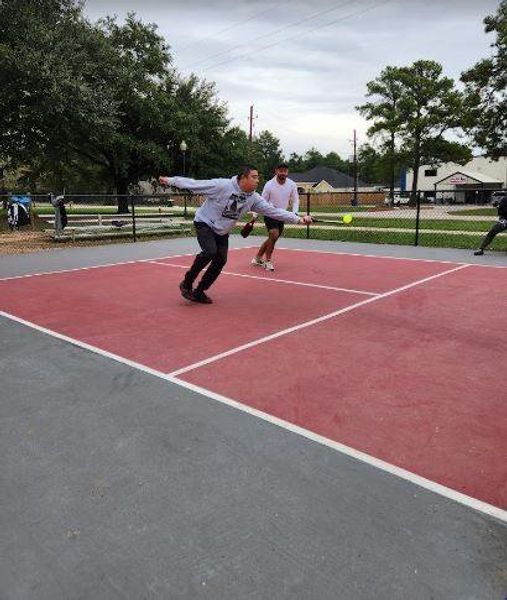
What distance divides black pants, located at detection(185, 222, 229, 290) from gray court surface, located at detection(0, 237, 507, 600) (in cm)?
331

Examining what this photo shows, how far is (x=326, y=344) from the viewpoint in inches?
209

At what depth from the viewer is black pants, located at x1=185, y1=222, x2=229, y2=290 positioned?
6875mm

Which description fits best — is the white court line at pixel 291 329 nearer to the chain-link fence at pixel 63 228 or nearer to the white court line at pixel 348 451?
the white court line at pixel 348 451

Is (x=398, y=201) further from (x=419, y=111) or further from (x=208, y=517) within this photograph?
(x=208, y=517)

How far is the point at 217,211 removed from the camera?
689 centimetres

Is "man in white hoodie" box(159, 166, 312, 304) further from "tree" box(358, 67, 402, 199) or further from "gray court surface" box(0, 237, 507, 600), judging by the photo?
"tree" box(358, 67, 402, 199)

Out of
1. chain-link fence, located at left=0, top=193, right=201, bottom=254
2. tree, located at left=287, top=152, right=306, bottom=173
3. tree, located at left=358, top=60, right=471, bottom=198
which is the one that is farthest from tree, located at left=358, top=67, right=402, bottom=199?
tree, located at left=287, top=152, right=306, bottom=173

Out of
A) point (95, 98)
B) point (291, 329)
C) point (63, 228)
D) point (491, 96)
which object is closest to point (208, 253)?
point (291, 329)

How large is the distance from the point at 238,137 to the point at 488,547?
37882mm

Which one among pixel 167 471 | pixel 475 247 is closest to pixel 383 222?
pixel 475 247

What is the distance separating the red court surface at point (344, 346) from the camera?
334cm

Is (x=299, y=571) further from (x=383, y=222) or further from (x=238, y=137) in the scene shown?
(x=238, y=137)

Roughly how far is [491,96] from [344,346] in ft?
149

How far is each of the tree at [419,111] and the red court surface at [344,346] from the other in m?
47.7
